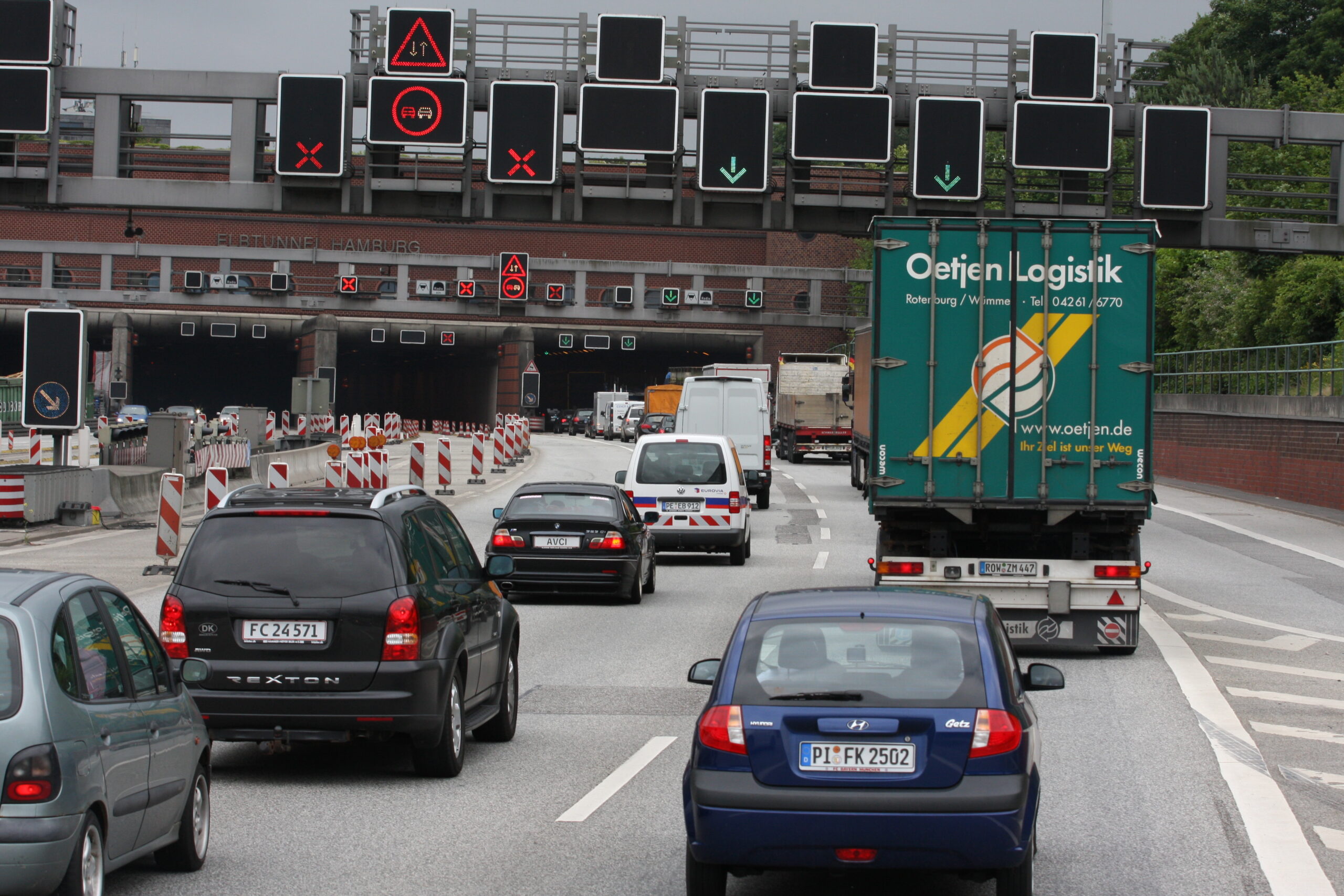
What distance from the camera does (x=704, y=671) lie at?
715cm

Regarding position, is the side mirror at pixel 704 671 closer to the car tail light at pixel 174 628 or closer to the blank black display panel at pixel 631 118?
the car tail light at pixel 174 628

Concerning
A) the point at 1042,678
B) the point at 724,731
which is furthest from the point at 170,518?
the point at 724,731

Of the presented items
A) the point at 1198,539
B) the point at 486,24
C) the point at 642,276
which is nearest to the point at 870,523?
the point at 1198,539

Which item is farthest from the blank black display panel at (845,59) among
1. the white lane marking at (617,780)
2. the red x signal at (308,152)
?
the white lane marking at (617,780)

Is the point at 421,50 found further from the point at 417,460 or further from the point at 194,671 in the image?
the point at 194,671

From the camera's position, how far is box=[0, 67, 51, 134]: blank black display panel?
28.4 metres

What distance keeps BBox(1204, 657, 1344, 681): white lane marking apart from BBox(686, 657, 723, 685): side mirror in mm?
8196

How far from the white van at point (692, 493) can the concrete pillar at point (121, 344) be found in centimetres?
6665

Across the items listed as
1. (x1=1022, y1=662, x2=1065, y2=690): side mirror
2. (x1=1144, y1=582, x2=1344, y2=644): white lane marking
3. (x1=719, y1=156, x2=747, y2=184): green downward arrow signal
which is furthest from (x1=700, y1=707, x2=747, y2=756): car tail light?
(x1=719, y1=156, x2=747, y2=184): green downward arrow signal

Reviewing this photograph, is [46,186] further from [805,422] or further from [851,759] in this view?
[805,422]

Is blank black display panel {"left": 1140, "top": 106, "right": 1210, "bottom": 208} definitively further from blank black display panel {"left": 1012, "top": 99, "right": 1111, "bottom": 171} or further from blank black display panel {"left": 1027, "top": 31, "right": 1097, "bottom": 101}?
blank black display panel {"left": 1027, "top": 31, "right": 1097, "bottom": 101}

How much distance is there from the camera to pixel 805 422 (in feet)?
185

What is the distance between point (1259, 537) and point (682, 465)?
11.9m

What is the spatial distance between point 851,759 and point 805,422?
50425 millimetres
